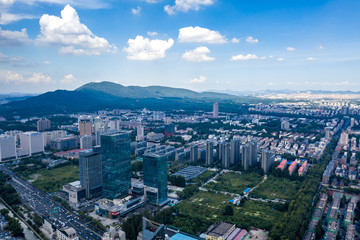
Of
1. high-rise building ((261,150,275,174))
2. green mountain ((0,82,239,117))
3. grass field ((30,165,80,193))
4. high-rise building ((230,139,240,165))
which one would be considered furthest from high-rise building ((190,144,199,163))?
green mountain ((0,82,239,117))

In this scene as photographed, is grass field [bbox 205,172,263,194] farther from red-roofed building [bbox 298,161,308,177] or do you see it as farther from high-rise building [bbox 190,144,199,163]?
high-rise building [bbox 190,144,199,163]

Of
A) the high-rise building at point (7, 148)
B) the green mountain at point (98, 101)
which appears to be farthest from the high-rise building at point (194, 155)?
the green mountain at point (98, 101)

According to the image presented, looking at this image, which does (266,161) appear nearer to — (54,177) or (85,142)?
(54,177)

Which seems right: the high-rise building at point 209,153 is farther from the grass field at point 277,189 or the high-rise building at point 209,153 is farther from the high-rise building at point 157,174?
the high-rise building at point 157,174

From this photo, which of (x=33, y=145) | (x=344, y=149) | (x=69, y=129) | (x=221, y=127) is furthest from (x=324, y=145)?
(x=69, y=129)

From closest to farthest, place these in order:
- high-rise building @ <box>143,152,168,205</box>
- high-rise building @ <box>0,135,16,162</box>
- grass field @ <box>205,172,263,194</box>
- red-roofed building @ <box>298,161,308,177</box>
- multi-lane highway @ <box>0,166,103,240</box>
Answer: multi-lane highway @ <box>0,166,103,240</box> → high-rise building @ <box>143,152,168,205</box> → grass field @ <box>205,172,263,194</box> → red-roofed building @ <box>298,161,308,177</box> → high-rise building @ <box>0,135,16,162</box>

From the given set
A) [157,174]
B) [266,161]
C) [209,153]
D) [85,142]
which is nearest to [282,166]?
[266,161]

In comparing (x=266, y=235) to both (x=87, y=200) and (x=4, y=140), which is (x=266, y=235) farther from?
(x=4, y=140)
